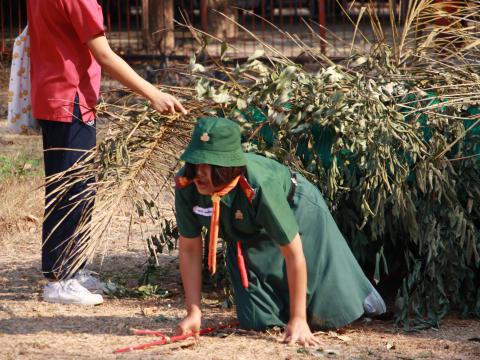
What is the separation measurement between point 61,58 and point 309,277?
1419mm

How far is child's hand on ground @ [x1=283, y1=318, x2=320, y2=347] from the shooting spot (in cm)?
390

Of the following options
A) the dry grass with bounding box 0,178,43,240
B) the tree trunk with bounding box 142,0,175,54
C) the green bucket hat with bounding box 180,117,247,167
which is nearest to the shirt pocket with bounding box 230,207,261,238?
the green bucket hat with bounding box 180,117,247,167

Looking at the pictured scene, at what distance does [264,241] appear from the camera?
406 cm

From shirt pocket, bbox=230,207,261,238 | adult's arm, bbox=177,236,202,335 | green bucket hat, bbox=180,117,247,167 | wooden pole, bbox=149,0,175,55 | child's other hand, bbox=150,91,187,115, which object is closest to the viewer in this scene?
green bucket hat, bbox=180,117,247,167

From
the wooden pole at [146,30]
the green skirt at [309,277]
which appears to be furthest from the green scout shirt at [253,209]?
the wooden pole at [146,30]

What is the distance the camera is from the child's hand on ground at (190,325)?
13.0 feet

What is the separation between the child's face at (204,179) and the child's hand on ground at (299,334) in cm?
63

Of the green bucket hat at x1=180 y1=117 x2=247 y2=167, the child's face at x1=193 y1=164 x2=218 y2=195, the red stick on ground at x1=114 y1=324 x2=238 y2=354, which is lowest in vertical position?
the red stick on ground at x1=114 y1=324 x2=238 y2=354

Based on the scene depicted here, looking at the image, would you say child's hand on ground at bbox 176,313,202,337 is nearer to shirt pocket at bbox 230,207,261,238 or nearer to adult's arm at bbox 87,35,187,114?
shirt pocket at bbox 230,207,261,238

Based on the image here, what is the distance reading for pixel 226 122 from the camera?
367 centimetres

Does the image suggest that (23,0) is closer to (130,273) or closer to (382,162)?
(130,273)

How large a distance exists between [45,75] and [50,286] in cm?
95

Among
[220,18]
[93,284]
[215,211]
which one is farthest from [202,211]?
[220,18]

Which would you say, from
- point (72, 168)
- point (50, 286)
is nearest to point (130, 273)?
point (50, 286)
